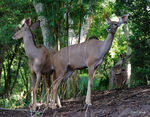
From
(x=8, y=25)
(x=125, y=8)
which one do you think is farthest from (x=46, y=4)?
(x=8, y=25)

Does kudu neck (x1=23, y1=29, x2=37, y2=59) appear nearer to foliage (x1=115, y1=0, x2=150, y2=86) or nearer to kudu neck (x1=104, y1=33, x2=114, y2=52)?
kudu neck (x1=104, y1=33, x2=114, y2=52)

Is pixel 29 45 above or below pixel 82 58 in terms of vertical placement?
above

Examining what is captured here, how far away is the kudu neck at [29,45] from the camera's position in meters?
6.96

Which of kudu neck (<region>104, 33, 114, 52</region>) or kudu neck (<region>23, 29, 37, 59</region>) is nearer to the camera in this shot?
kudu neck (<region>104, 33, 114, 52</region>)

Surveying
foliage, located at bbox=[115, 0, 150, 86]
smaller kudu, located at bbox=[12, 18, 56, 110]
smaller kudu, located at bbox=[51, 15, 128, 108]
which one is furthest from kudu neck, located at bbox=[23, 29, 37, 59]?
foliage, located at bbox=[115, 0, 150, 86]

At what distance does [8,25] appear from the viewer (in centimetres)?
1133

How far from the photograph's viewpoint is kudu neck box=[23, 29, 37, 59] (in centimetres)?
696

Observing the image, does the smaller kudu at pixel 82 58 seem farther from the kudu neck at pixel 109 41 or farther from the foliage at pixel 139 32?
the foliage at pixel 139 32

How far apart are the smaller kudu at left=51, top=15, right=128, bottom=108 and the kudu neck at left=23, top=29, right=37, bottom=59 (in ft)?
2.00

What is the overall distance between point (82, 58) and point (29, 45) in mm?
1394

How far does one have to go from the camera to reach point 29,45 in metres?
7.02

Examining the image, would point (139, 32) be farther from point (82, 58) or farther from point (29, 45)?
point (29, 45)

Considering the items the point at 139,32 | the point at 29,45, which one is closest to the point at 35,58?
the point at 29,45

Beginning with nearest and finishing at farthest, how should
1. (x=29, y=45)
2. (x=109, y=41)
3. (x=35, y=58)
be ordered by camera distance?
(x=109, y=41)
(x=35, y=58)
(x=29, y=45)
